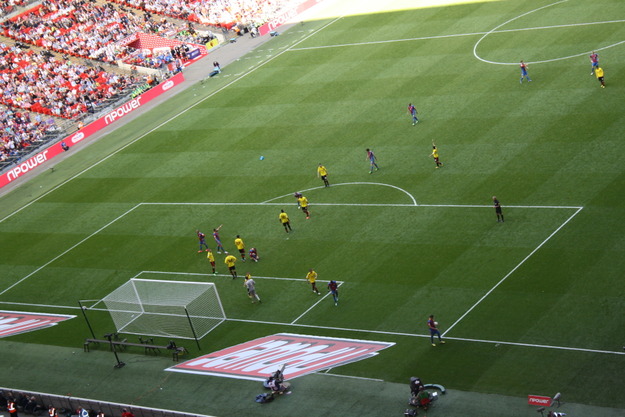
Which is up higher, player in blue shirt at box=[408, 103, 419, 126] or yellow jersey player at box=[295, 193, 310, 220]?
player in blue shirt at box=[408, 103, 419, 126]

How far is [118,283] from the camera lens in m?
43.0

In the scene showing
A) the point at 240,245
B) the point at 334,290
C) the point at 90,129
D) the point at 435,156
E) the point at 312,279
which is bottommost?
the point at 334,290

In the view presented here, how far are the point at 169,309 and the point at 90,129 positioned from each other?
3480 centimetres

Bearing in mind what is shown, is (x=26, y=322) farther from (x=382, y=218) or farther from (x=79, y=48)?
(x=79, y=48)

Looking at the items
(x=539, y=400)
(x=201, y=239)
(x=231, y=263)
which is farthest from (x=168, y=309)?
(x=539, y=400)

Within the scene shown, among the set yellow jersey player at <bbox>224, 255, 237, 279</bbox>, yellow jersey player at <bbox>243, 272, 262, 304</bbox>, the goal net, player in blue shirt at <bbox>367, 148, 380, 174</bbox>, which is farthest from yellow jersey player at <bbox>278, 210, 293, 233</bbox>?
the goal net

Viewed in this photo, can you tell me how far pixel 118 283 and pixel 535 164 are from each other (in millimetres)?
21451

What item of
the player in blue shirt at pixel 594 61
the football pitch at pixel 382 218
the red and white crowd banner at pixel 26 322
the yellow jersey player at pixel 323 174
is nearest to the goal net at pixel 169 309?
the football pitch at pixel 382 218

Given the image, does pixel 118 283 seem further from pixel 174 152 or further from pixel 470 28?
pixel 470 28

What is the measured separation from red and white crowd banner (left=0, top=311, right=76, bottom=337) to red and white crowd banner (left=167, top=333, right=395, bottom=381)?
9531mm

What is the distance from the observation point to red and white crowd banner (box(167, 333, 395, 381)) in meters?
31.5

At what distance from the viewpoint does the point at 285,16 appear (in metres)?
81.0

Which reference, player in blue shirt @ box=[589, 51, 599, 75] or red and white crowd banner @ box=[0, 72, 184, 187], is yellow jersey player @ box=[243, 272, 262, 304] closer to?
player in blue shirt @ box=[589, 51, 599, 75]

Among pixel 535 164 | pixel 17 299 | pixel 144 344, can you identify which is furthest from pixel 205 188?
pixel 535 164
